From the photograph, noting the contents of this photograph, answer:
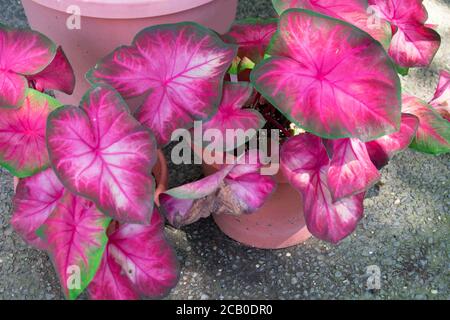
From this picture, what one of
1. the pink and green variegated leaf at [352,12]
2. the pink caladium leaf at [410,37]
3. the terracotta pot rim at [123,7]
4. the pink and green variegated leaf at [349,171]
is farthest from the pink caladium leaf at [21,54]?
the pink caladium leaf at [410,37]

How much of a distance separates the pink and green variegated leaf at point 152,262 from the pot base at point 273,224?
292 mm

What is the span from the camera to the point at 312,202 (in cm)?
111

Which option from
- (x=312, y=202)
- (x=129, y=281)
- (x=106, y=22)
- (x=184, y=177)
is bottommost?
(x=184, y=177)

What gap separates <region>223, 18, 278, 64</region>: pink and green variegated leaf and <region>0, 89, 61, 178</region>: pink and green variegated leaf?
43 centimetres

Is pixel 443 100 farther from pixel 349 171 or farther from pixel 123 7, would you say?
pixel 123 7

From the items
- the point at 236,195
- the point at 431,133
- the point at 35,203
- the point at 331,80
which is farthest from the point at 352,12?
the point at 35,203

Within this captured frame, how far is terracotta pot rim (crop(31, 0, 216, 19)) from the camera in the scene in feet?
3.93

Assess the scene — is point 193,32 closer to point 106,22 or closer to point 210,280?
point 106,22

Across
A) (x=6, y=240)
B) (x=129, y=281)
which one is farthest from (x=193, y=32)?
(x=6, y=240)

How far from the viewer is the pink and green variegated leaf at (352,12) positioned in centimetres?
109

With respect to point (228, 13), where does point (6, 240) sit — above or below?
below

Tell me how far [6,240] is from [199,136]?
0.71 m

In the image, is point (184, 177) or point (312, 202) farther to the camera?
point (184, 177)

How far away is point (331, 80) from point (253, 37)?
0.33 m
